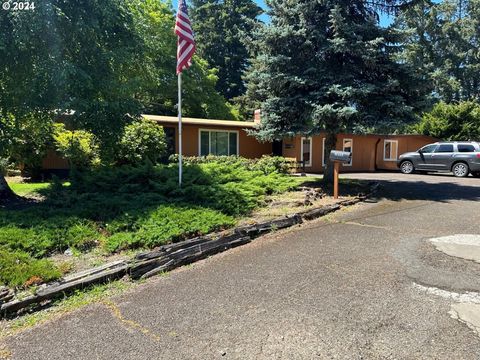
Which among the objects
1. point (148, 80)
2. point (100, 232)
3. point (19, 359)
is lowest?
point (19, 359)

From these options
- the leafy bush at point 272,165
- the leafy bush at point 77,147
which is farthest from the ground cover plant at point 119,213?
the leafy bush at point 77,147

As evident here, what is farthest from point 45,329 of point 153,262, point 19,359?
point 153,262

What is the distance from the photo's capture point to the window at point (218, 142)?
17344mm

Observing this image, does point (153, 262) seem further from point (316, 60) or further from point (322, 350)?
point (316, 60)

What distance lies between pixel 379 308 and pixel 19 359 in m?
3.06

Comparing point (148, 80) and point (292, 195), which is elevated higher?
point (148, 80)

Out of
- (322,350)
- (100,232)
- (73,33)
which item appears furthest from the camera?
(73,33)

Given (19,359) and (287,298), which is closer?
(19,359)

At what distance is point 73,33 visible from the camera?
319 inches

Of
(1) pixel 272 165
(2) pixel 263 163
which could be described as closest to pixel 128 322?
(2) pixel 263 163

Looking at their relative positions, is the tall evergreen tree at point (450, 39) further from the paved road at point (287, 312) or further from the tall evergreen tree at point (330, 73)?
the paved road at point (287, 312)

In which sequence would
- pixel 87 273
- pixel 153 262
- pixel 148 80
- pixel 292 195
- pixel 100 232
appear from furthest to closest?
pixel 148 80
pixel 292 195
pixel 100 232
pixel 153 262
pixel 87 273

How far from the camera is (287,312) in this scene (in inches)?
136

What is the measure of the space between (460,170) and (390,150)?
6.10 m
